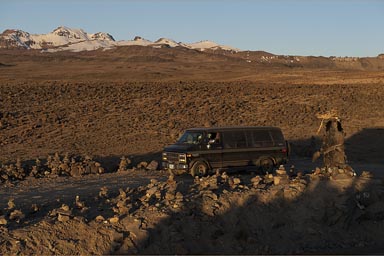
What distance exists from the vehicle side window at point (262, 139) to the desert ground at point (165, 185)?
76.6 inches

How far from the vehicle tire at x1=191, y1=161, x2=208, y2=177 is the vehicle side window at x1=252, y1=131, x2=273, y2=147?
7.17ft

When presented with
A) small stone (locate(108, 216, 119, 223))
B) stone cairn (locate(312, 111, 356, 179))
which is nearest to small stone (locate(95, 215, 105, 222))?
small stone (locate(108, 216, 119, 223))

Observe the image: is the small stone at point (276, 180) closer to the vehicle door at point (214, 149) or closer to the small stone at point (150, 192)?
the small stone at point (150, 192)

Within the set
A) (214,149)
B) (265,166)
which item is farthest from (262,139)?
(214,149)

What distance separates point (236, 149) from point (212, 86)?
32.4m

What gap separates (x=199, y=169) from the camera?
2122 centimetres

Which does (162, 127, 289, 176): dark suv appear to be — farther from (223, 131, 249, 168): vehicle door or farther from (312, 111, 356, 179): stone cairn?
(312, 111, 356, 179): stone cairn

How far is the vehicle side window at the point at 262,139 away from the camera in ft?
73.6

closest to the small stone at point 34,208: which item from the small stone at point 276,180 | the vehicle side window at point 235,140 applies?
the small stone at point 276,180

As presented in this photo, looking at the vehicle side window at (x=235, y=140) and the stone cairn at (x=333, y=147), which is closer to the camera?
the stone cairn at (x=333, y=147)

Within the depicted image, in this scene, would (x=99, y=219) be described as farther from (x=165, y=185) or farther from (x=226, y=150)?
(x=226, y=150)

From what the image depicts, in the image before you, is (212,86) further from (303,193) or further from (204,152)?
(303,193)

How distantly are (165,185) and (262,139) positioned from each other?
22.1 ft

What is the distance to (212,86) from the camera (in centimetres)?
5406
